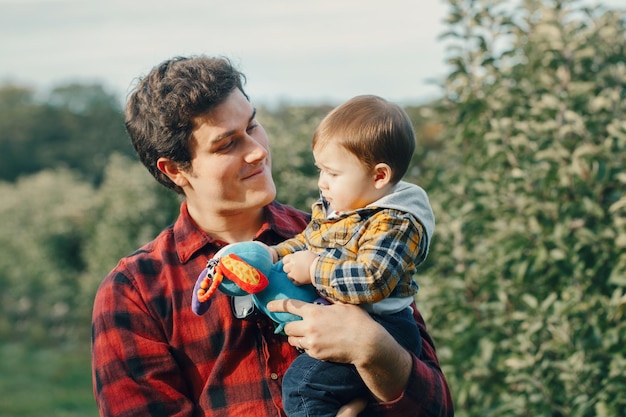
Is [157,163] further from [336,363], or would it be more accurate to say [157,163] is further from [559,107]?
[559,107]

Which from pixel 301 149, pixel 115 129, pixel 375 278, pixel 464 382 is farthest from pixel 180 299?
pixel 115 129

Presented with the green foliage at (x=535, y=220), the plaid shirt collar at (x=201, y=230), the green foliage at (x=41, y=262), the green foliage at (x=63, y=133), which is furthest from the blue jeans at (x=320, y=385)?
the green foliage at (x=63, y=133)

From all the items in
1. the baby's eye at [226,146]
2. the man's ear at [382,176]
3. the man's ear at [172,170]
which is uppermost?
the man's ear at [382,176]

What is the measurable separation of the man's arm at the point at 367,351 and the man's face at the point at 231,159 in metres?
0.39

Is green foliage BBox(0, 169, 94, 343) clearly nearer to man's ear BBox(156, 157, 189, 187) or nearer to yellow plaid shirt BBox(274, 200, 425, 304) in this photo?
man's ear BBox(156, 157, 189, 187)

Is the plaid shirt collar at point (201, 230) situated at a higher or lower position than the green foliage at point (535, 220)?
higher

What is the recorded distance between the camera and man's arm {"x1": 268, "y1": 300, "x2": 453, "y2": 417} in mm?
2182

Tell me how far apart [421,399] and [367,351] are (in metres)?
0.29

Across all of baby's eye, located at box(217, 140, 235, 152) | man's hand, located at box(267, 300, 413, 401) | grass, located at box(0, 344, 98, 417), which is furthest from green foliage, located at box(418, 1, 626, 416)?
grass, located at box(0, 344, 98, 417)

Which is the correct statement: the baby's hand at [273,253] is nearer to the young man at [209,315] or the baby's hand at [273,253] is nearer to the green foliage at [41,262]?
the young man at [209,315]

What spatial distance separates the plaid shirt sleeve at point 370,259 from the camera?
2.12 meters

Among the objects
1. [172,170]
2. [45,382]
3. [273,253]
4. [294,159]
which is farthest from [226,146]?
[45,382]

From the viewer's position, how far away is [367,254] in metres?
2.13

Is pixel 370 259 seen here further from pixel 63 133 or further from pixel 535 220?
pixel 63 133
